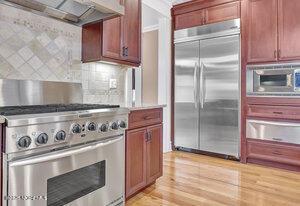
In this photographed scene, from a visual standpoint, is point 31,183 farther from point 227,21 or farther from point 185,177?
point 227,21

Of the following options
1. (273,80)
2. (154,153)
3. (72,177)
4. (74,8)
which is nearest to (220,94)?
(273,80)

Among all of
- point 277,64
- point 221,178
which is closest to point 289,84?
point 277,64

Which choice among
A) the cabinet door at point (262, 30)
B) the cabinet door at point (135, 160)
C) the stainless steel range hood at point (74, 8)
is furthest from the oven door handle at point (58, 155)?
the cabinet door at point (262, 30)

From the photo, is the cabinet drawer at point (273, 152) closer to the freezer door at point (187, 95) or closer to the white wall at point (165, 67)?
the freezer door at point (187, 95)

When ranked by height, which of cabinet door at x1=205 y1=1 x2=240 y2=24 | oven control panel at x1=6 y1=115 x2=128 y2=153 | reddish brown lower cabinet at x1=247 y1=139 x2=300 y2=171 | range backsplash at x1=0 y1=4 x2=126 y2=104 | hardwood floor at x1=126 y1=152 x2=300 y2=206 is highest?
cabinet door at x1=205 y1=1 x2=240 y2=24

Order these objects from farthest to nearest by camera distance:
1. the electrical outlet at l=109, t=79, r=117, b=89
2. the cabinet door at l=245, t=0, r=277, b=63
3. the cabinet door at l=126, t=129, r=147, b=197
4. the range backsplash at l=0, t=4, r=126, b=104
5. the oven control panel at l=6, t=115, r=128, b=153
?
the cabinet door at l=245, t=0, r=277, b=63 < the electrical outlet at l=109, t=79, r=117, b=89 < the cabinet door at l=126, t=129, r=147, b=197 < the range backsplash at l=0, t=4, r=126, b=104 < the oven control panel at l=6, t=115, r=128, b=153

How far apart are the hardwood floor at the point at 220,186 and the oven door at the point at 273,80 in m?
1.06

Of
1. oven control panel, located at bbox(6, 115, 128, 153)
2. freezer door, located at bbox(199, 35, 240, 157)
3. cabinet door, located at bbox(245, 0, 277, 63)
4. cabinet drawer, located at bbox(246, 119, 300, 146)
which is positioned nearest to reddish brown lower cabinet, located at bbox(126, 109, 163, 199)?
oven control panel, located at bbox(6, 115, 128, 153)

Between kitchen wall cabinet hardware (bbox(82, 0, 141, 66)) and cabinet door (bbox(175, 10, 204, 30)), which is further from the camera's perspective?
cabinet door (bbox(175, 10, 204, 30))

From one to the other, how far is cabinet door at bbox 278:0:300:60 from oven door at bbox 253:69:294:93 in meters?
0.20

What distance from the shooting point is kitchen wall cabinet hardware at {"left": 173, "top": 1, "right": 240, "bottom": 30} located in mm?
3578

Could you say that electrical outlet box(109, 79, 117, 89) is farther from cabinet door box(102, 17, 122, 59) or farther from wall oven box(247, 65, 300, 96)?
wall oven box(247, 65, 300, 96)

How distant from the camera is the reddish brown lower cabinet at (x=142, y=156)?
2127 millimetres

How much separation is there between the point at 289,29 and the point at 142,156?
2.52m
